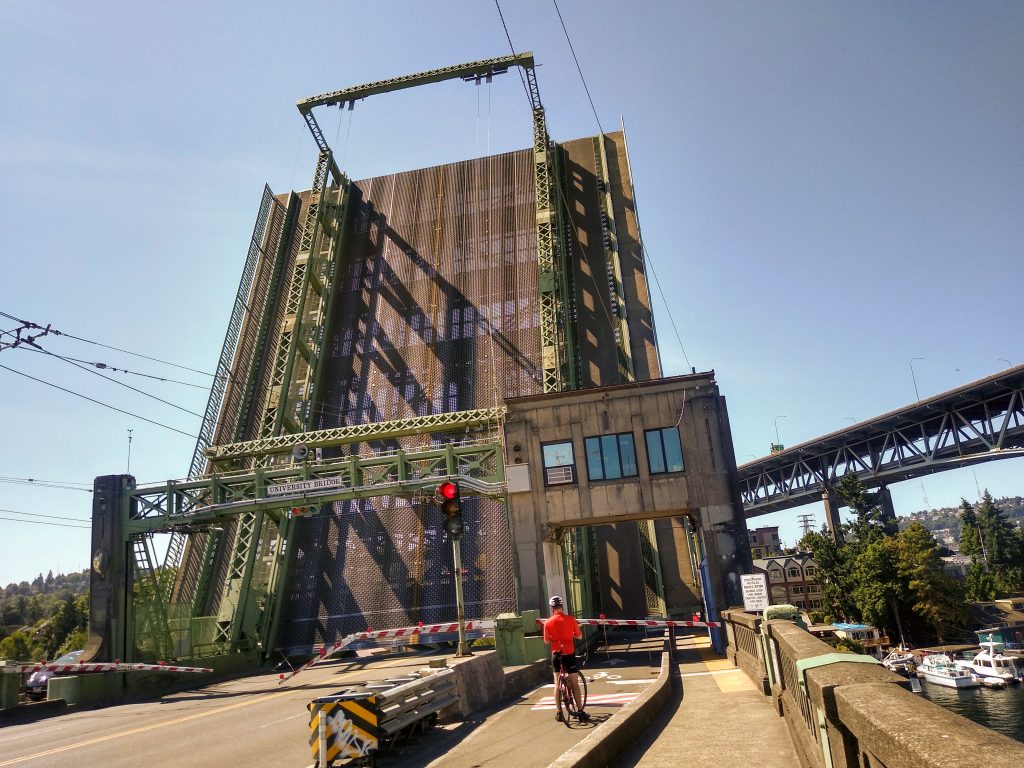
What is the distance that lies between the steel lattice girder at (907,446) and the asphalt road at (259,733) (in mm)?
59089

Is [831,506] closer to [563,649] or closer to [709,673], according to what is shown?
[709,673]

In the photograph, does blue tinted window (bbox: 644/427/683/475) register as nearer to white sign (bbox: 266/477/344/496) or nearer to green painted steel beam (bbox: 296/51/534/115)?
white sign (bbox: 266/477/344/496)

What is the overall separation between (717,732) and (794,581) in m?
111

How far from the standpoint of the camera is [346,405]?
32.0m

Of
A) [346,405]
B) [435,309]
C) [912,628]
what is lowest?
[912,628]

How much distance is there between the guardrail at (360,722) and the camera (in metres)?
7.78

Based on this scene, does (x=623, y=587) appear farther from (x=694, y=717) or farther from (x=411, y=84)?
(x=411, y=84)

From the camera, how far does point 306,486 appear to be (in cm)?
2358

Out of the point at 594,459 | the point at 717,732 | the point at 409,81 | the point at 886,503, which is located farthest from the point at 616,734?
the point at 886,503

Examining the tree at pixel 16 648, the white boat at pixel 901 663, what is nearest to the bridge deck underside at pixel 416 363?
the white boat at pixel 901 663

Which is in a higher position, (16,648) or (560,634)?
(560,634)

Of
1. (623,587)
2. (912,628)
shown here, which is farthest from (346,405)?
(912,628)

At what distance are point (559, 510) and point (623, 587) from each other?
390 inches

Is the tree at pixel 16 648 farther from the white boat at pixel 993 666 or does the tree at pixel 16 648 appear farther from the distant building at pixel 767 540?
the distant building at pixel 767 540
